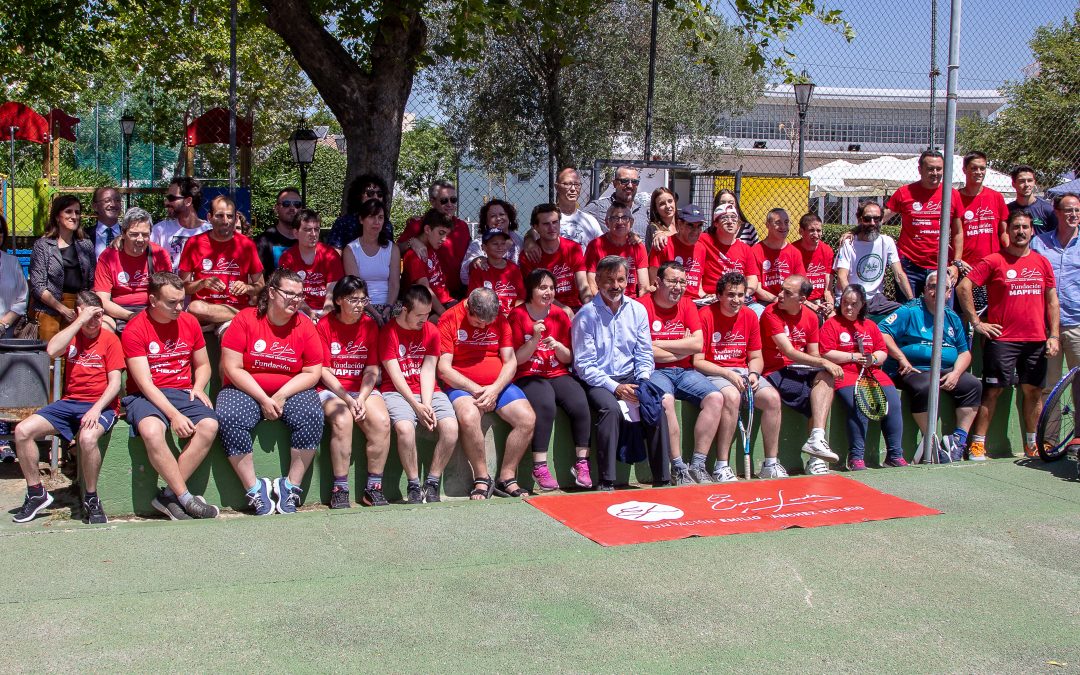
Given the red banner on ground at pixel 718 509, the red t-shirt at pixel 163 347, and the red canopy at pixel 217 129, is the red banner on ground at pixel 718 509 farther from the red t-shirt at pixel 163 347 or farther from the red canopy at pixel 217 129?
the red canopy at pixel 217 129

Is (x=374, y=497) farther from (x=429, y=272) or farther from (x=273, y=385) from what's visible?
(x=429, y=272)

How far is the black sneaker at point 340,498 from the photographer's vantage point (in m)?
5.94

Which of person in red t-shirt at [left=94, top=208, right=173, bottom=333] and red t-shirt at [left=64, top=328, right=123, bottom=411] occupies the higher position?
person in red t-shirt at [left=94, top=208, right=173, bottom=333]

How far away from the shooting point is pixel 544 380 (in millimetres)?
6602

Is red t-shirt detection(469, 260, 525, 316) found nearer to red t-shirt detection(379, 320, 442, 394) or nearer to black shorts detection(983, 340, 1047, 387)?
red t-shirt detection(379, 320, 442, 394)

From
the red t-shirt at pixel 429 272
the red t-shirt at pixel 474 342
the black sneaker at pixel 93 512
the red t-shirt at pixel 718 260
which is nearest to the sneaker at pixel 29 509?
the black sneaker at pixel 93 512

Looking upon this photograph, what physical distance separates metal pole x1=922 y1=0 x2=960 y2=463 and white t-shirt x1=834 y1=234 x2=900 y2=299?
0.85m

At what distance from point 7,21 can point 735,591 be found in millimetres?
10075

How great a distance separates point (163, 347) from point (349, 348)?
1072mm

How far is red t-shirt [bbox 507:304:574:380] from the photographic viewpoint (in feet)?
21.5

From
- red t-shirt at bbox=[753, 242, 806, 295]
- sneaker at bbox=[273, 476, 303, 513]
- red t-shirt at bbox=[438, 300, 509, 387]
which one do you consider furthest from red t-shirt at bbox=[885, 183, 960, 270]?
sneaker at bbox=[273, 476, 303, 513]

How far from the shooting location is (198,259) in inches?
274

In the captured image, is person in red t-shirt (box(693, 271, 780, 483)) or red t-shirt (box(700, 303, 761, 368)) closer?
person in red t-shirt (box(693, 271, 780, 483))

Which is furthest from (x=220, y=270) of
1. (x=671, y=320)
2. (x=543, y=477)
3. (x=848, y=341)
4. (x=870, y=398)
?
(x=870, y=398)
